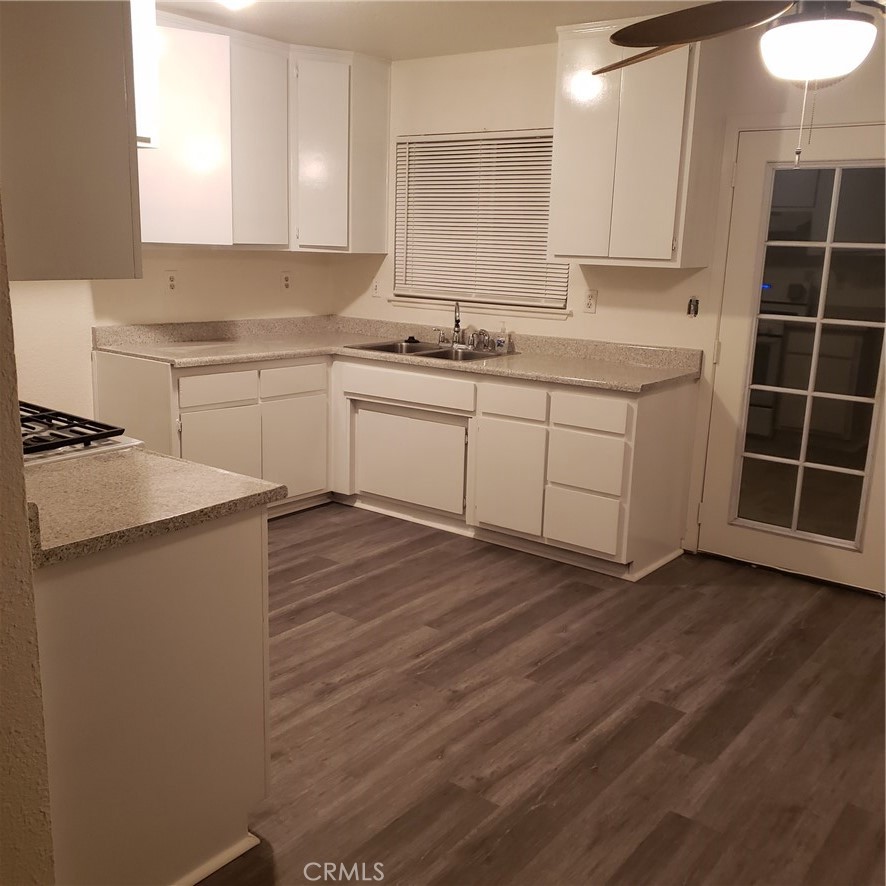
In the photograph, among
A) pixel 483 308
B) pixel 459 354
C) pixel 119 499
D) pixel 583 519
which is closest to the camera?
pixel 119 499

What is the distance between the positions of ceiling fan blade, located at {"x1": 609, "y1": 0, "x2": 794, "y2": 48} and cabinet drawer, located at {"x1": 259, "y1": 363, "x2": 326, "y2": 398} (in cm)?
276

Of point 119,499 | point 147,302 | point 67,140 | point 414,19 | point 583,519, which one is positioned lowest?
point 583,519

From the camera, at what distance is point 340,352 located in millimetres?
4730

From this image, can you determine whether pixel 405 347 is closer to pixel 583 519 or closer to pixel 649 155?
pixel 583 519

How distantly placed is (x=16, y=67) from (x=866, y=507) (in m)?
3.59

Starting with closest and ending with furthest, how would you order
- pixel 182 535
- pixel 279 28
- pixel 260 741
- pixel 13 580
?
pixel 13 580 → pixel 182 535 → pixel 260 741 → pixel 279 28

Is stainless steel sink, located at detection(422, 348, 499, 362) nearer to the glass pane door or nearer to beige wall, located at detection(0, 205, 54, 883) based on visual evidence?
the glass pane door

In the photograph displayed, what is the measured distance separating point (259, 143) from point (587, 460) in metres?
2.39

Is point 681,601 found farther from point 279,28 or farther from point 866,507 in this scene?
point 279,28

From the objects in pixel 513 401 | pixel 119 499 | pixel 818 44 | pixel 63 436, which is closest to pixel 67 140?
pixel 119 499

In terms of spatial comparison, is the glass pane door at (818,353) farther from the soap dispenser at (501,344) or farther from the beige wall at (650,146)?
the soap dispenser at (501,344)

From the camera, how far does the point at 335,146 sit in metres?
4.82

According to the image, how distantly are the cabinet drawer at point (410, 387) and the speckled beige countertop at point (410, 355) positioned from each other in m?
0.07

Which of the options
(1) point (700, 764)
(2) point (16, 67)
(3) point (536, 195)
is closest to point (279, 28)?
(3) point (536, 195)
